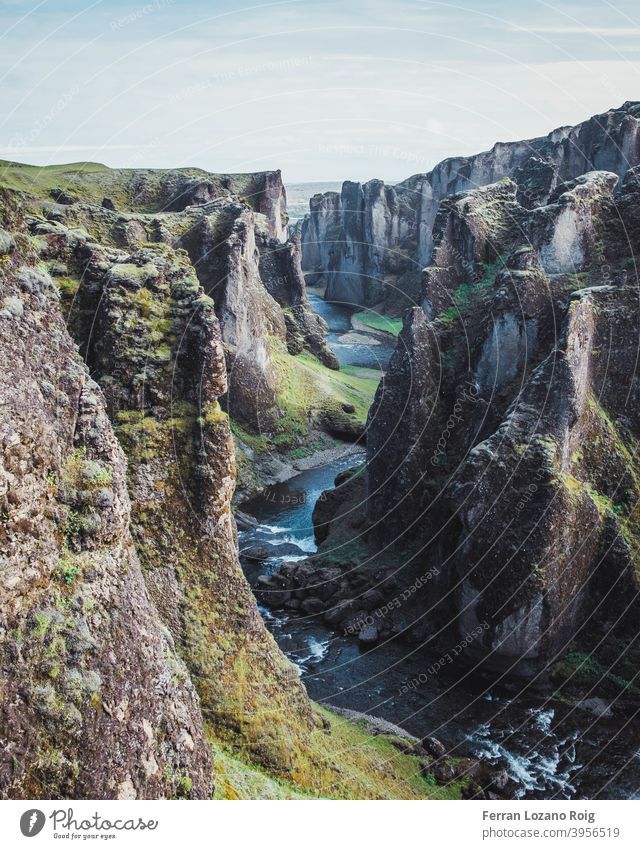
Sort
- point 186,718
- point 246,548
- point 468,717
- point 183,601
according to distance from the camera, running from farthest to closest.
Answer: point 246,548 < point 468,717 < point 183,601 < point 186,718

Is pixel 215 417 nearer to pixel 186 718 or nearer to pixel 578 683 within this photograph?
pixel 186 718

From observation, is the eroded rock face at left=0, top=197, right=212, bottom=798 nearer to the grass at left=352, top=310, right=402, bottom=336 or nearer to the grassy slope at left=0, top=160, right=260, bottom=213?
the grassy slope at left=0, top=160, right=260, bottom=213

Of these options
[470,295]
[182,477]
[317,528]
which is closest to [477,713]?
[182,477]

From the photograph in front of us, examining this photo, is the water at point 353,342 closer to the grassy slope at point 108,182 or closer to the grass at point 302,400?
the grass at point 302,400

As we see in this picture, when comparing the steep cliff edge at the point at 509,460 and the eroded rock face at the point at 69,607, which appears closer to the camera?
the eroded rock face at the point at 69,607

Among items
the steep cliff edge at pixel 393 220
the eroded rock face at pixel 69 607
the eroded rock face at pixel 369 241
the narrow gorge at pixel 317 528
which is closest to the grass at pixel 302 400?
the narrow gorge at pixel 317 528

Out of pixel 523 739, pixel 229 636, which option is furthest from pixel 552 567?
pixel 229 636

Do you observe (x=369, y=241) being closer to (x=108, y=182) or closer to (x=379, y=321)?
(x=379, y=321)
